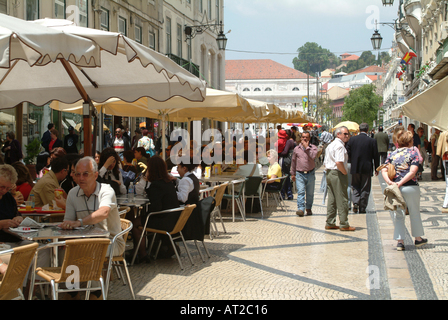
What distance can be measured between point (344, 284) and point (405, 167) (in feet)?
7.89

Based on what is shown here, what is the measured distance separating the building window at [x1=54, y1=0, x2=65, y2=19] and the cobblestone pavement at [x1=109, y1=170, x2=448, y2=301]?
11.1m

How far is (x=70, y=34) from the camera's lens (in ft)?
15.1

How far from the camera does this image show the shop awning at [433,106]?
6.84m

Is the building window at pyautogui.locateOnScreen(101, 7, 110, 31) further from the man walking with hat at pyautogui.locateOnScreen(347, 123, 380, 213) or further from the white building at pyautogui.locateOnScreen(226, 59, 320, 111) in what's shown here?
the white building at pyautogui.locateOnScreen(226, 59, 320, 111)

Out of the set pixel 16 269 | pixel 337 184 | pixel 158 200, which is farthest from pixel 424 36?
pixel 16 269

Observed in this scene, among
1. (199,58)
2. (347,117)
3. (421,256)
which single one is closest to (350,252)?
(421,256)

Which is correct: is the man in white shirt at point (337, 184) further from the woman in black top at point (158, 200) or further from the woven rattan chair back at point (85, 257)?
the woven rattan chair back at point (85, 257)

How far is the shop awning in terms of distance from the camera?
22.5 ft

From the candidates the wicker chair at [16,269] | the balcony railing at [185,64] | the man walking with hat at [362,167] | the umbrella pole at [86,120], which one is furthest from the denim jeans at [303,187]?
the balcony railing at [185,64]

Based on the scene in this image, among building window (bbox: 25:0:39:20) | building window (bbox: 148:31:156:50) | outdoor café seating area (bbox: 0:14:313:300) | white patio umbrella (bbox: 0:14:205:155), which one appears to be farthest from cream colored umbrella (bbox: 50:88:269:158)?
building window (bbox: 148:31:156:50)

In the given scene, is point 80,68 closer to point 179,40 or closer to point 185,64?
point 185,64

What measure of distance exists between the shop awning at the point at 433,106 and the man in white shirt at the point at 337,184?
7.41ft

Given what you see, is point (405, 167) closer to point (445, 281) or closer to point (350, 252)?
point (350, 252)

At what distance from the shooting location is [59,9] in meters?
Result: 17.6
